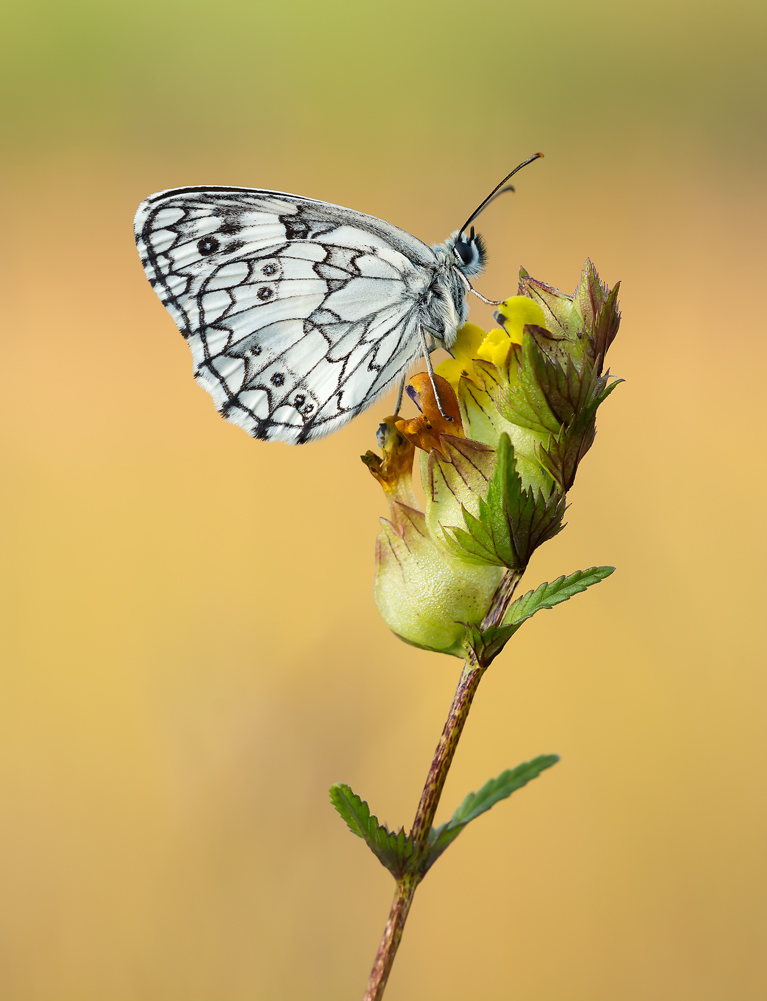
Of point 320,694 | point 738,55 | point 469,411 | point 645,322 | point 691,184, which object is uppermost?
point 738,55

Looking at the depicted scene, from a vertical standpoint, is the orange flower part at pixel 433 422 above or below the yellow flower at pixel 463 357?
below

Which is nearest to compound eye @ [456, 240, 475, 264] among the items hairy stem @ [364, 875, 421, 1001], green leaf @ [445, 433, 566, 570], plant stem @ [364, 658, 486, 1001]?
green leaf @ [445, 433, 566, 570]

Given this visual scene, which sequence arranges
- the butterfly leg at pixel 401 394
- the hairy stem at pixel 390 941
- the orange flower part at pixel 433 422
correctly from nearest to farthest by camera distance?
the hairy stem at pixel 390 941
the orange flower part at pixel 433 422
the butterfly leg at pixel 401 394

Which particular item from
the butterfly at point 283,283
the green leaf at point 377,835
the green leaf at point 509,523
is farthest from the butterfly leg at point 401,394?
the green leaf at point 377,835

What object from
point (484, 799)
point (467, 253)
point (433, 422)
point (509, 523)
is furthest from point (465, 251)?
point (484, 799)

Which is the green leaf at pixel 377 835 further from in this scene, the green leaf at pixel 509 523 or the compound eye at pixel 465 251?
the compound eye at pixel 465 251

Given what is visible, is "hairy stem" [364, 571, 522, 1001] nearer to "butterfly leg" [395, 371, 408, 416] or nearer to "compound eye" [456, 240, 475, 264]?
"butterfly leg" [395, 371, 408, 416]

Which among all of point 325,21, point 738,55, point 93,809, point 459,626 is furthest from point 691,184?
point 93,809

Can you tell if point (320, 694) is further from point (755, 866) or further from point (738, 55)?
point (738, 55)
